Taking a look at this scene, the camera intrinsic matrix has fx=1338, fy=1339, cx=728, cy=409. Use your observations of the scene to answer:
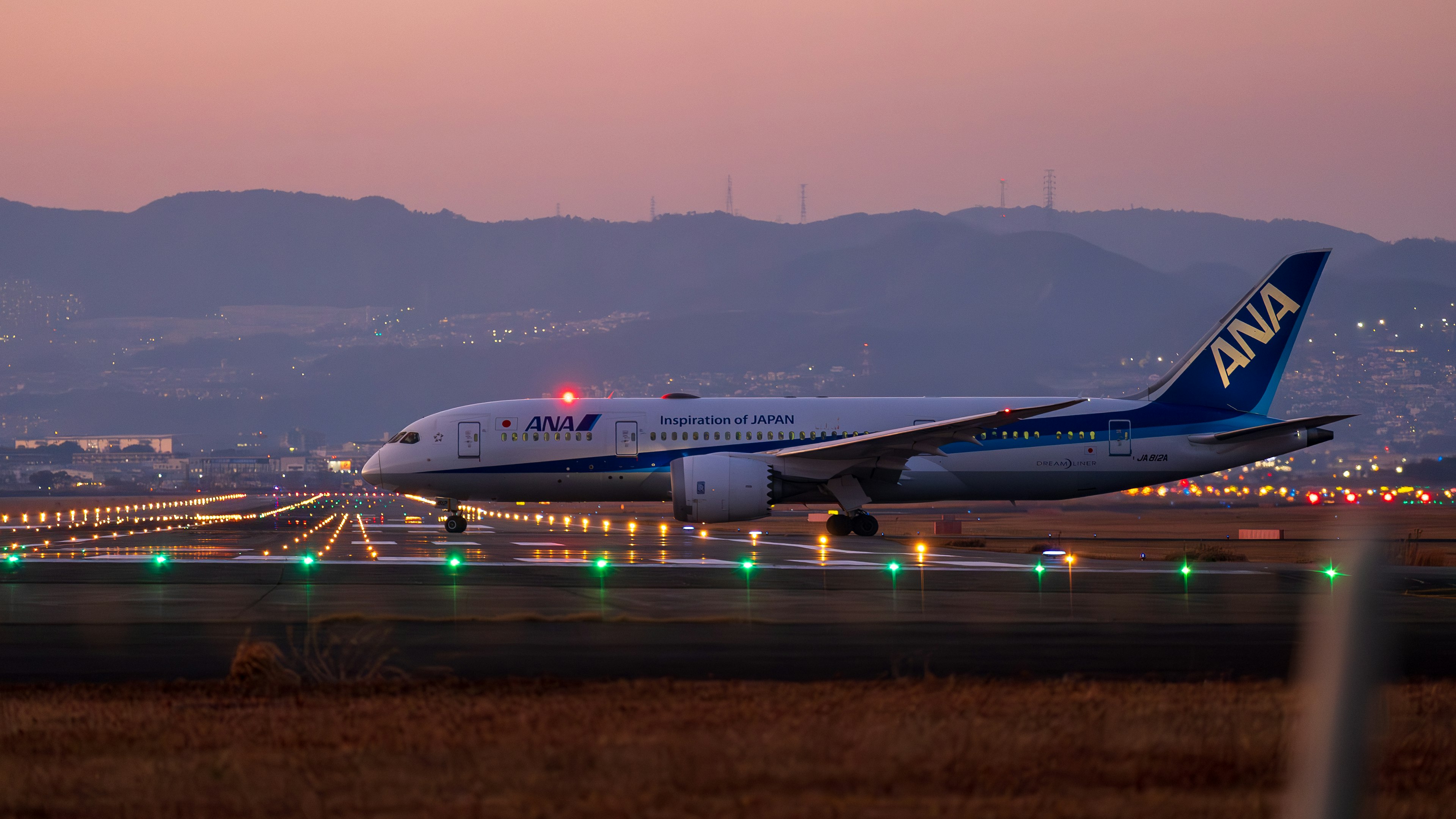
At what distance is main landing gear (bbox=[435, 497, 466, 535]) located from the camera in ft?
132

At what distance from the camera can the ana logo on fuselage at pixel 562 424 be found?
125 ft

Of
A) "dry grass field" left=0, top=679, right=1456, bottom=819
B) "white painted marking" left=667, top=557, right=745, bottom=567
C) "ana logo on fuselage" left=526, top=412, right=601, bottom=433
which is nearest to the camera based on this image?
"dry grass field" left=0, top=679, right=1456, bottom=819

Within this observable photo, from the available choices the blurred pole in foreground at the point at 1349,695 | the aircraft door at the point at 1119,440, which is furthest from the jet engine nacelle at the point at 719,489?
the blurred pole in foreground at the point at 1349,695

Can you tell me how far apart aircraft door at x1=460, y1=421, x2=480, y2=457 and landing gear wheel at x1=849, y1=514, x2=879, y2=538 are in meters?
11.0

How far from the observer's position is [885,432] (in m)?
36.2

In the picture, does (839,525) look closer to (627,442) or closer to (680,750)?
(627,442)

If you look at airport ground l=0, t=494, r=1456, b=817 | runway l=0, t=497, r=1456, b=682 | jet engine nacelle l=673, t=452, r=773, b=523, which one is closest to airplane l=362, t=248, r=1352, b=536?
jet engine nacelle l=673, t=452, r=773, b=523

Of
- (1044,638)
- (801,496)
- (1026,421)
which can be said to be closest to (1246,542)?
(1026,421)

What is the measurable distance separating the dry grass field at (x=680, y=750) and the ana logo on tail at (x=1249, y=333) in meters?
30.3

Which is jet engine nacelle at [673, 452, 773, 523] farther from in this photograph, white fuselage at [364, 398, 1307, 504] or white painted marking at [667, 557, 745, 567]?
white painted marking at [667, 557, 745, 567]

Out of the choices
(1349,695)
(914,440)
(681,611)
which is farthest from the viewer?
(914,440)

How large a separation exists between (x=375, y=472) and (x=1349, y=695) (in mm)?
37583

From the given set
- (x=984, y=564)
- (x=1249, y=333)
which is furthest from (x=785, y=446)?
(x=1249, y=333)

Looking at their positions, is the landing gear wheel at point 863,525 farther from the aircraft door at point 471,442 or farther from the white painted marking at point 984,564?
the aircraft door at point 471,442
